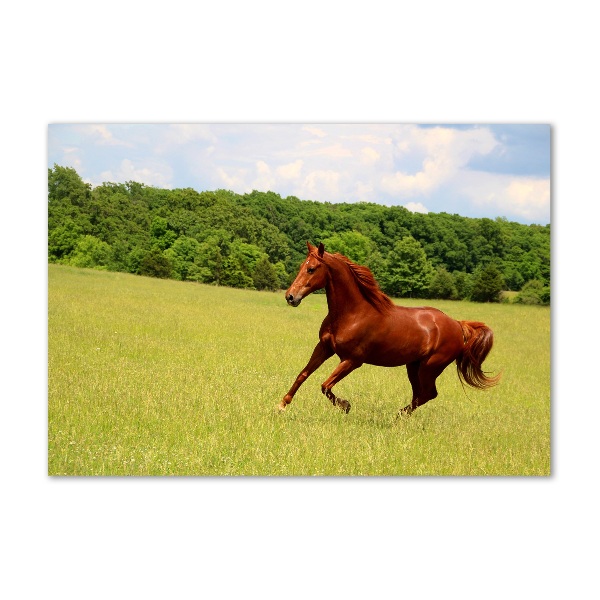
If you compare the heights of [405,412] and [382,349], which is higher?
[382,349]

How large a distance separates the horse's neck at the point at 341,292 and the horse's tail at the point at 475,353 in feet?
3.50

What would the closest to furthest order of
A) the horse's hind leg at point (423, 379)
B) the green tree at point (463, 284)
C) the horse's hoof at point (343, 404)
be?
the horse's hoof at point (343, 404)
the horse's hind leg at point (423, 379)
the green tree at point (463, 284)

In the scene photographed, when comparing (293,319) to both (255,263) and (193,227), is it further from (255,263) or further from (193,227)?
(193,227)

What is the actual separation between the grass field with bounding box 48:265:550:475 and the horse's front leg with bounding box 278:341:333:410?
5.4 inches

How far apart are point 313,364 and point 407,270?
51.5 inches

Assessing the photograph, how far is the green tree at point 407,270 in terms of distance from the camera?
6.90 metres

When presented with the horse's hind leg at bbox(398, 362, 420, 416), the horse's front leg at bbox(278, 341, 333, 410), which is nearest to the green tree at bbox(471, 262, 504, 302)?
the horse's hind leg at bbox(398, 362, 420, 416)

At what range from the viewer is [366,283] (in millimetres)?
6551

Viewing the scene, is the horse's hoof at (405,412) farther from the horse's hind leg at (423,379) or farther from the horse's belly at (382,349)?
the horse's belly at (382,349)

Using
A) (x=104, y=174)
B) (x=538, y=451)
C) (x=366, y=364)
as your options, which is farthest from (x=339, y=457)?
(x=104, y=174)

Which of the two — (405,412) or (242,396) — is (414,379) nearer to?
(405,412)

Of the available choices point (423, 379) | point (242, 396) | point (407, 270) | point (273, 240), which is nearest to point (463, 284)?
point (407, 270)

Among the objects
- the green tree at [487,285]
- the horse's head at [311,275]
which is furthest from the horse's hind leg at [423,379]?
the horse's head at [311,275]

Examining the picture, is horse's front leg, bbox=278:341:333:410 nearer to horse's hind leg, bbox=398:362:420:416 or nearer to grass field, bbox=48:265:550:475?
grass field, bbox=48:265:550:475
